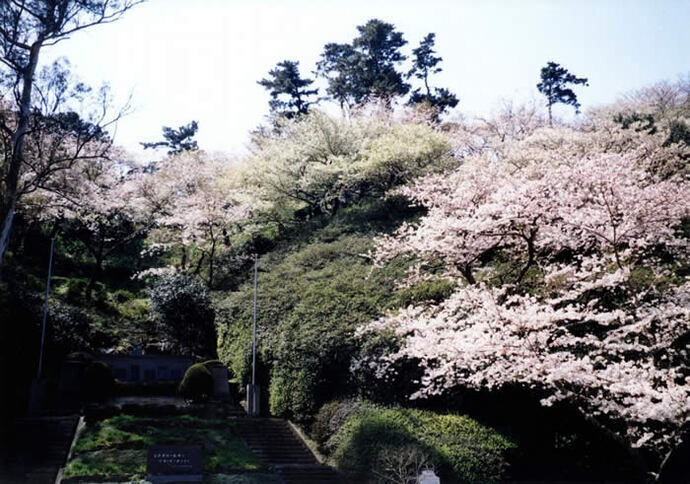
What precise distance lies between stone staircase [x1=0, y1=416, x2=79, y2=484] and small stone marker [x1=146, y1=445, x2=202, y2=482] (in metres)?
2.81

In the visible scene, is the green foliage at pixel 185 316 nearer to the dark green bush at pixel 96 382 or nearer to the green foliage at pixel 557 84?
the dark green bush at pixel 96 382

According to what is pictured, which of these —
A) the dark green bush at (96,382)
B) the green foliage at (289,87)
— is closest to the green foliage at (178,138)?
the green foliage at (289,87)

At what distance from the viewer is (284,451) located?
18422 mm

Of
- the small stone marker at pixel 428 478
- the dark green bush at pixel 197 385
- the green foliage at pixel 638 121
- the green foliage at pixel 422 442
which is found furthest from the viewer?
the green foliage at pixel 638 121

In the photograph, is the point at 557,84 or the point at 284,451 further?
the point at 557,84

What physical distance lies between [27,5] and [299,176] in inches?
622

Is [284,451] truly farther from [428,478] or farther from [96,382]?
[96,382]

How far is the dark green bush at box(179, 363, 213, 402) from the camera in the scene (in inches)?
861

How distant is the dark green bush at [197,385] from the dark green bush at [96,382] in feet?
7.98

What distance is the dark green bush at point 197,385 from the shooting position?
21.9 m

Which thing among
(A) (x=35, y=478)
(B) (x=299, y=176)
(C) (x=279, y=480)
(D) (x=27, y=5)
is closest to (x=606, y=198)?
(C) (x=279, y=480)

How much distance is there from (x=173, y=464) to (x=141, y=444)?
2623 millimetres

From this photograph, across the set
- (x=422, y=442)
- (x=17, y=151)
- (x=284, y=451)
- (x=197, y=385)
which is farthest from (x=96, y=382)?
(x=422, y=442)

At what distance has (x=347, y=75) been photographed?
4341 centimetres
